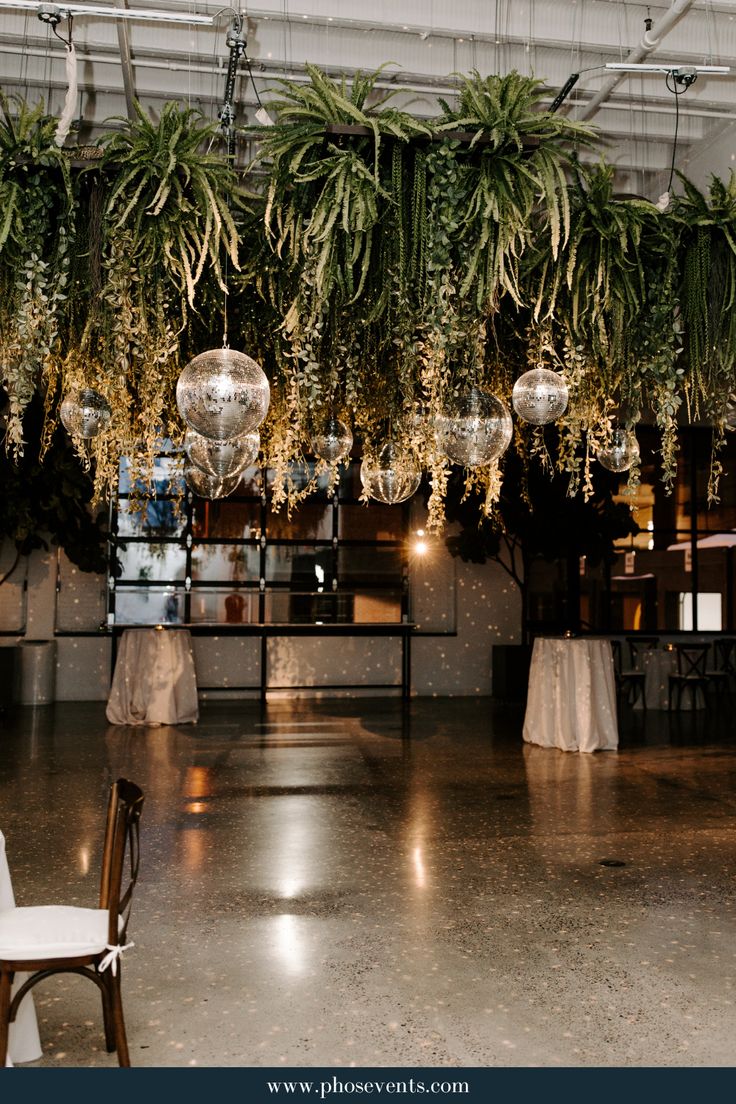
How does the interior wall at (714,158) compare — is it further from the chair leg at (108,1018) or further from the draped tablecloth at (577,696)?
the chair leg at (108,1018)

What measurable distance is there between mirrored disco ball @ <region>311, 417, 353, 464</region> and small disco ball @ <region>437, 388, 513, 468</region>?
3.69ft

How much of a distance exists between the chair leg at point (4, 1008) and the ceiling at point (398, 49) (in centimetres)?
460

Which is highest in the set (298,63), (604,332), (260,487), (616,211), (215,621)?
(298,63)

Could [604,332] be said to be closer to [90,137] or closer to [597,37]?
[597,37]

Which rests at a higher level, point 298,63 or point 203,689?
point 298,63

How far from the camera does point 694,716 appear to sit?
11133mm

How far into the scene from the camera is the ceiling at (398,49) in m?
5.64

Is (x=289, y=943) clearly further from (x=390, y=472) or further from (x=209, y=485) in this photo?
(x=209, y=485)

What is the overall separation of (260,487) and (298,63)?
2.65 m

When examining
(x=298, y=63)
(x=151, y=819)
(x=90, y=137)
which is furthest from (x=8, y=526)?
(x=298, y=63)

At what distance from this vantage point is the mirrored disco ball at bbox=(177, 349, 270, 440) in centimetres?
348

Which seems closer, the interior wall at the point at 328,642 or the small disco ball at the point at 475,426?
the small disco ball at the point at 475,426

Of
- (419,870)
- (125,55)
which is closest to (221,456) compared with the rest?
(419,870)
